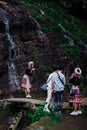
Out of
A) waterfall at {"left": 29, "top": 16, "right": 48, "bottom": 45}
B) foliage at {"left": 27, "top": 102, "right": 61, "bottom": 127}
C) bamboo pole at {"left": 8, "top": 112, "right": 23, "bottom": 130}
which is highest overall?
waterfall at {"left": 29, "top": 16, "right": 48, "bottom": 45}

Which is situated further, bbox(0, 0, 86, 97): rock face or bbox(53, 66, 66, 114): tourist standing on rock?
bbox(0, 0, 86, 97): rock face

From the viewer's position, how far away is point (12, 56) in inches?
728

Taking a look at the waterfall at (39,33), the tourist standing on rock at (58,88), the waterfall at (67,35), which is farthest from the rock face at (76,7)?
the tourist standing on rock at (58,88)

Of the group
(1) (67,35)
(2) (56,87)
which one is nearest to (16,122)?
(2) (56,87)

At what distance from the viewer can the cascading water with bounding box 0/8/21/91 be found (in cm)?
1734

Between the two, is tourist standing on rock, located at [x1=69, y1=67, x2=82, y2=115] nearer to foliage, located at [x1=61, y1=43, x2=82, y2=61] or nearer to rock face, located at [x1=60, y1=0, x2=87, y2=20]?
foliage, located at [x1=61, y1=43, x2=82, y2=61]

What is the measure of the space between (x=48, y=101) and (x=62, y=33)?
939 cm

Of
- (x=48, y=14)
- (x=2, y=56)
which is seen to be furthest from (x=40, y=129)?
(x=48, y=14)

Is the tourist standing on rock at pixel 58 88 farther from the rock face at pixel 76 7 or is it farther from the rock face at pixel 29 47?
the rock face at pixel 76 7

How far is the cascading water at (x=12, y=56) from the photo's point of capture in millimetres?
17344

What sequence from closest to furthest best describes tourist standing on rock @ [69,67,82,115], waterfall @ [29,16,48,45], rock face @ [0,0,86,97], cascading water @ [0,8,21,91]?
tourist standing on rock @ [69,67,82,115], cascading water @ [0,8,21,91], rock face @ [0,0,86,97], waterfall @ [29,16,48,45]

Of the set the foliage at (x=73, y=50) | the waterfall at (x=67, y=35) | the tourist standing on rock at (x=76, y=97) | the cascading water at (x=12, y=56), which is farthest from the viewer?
the waterfall at (x=67, y=35)

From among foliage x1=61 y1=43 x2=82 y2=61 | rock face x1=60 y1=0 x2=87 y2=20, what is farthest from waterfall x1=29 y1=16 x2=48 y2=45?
rock face x1=60 y1=0 x2=87 y2=20

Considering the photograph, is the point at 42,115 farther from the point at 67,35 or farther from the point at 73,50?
the point at 67,35
